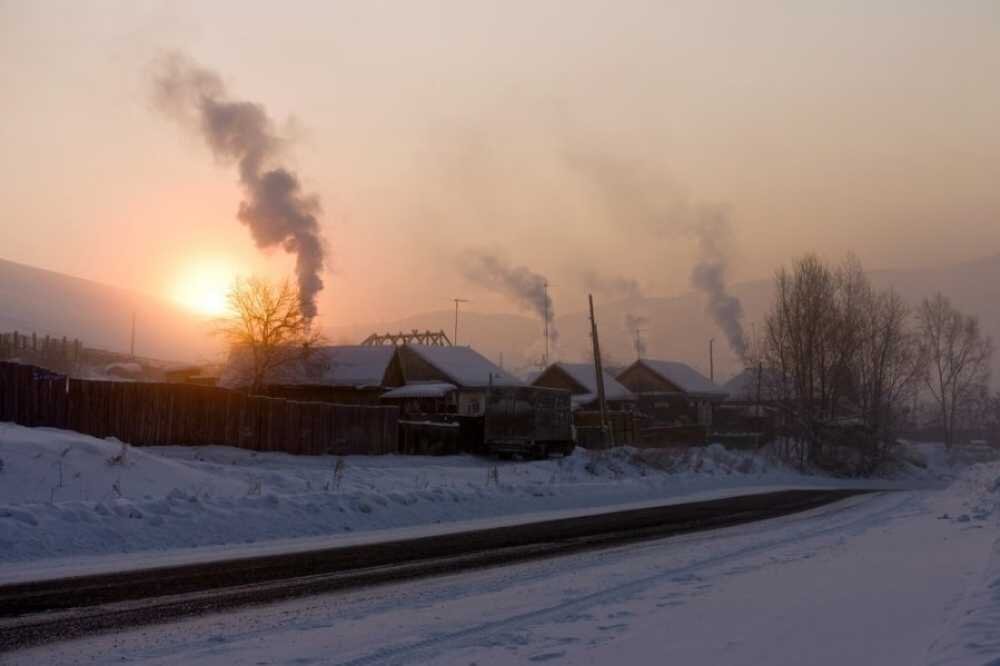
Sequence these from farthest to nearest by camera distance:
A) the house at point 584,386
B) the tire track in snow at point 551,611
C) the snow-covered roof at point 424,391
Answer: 1. the house at point 584,386
2. the snow-covered roof at point 424,391
3. the tire track in snow at point 551,611

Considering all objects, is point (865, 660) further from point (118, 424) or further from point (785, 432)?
point (785, 432)

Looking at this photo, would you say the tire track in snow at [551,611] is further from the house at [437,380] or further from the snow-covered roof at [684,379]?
the snow-covered roof at [684,379]

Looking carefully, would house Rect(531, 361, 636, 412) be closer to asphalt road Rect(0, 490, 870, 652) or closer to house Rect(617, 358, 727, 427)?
house Rect(617, 358, 727, 427)

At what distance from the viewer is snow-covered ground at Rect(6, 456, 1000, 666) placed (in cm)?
819

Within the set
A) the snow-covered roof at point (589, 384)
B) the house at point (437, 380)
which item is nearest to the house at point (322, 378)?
the house at point (437, 380)

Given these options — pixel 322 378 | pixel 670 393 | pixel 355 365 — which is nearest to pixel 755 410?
pixel 670 393

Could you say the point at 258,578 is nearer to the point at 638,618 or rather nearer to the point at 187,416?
the point at 638,618

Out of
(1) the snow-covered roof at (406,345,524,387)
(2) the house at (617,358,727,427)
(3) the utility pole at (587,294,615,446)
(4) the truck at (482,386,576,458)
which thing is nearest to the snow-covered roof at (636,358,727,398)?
(2) the house at (617,358,727,427)

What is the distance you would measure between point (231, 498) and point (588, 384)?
70438 millimetres

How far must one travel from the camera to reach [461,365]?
68562mm

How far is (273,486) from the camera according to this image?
24.3 metres

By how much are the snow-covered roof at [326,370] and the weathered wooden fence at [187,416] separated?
23.9 m

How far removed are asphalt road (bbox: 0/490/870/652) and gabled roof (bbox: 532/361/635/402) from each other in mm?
63870

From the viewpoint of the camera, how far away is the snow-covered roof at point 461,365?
2589 inches
